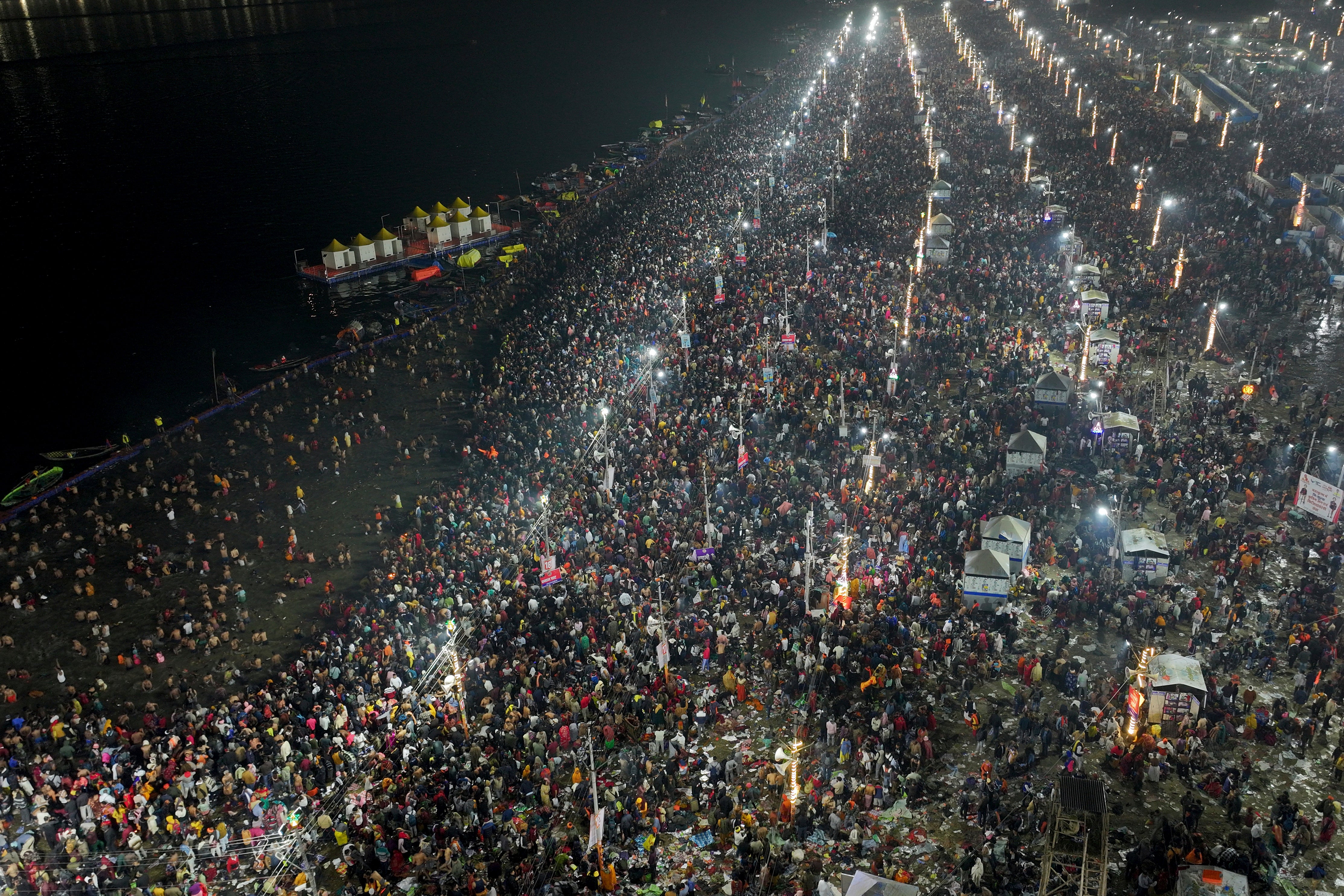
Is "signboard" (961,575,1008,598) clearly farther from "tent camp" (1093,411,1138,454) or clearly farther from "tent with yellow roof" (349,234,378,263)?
"tent with yellow roof" (349,234,378,263)

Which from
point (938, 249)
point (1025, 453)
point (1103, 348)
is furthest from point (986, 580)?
point (938, 249)

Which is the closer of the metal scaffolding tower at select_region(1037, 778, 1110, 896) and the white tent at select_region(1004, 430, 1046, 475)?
the metal scaffolding tower at select_region(1037, 778, 1110, 896)

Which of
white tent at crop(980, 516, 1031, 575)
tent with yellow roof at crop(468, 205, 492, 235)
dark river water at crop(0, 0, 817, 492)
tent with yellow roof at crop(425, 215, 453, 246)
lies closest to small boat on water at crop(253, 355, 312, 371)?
dark river water at crop(0, 0, 817, 492)

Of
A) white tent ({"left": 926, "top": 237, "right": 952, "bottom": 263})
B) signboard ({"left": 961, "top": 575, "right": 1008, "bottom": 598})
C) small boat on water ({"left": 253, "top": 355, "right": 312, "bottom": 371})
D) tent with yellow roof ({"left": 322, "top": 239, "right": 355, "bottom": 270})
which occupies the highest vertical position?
white tent ({"left": 926, "top": 237, "right": 952, "bottom": 263})

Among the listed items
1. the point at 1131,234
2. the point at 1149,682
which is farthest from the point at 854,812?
the point at 1131,234

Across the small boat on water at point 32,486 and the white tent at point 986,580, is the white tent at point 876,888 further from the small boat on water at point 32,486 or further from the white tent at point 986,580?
the small boat on water at point 32,486

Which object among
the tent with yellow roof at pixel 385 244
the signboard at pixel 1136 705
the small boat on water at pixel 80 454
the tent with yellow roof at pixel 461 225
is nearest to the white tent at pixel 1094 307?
the signboard at pixel 1136 705

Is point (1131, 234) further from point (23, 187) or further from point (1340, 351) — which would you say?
point (23, 187)
